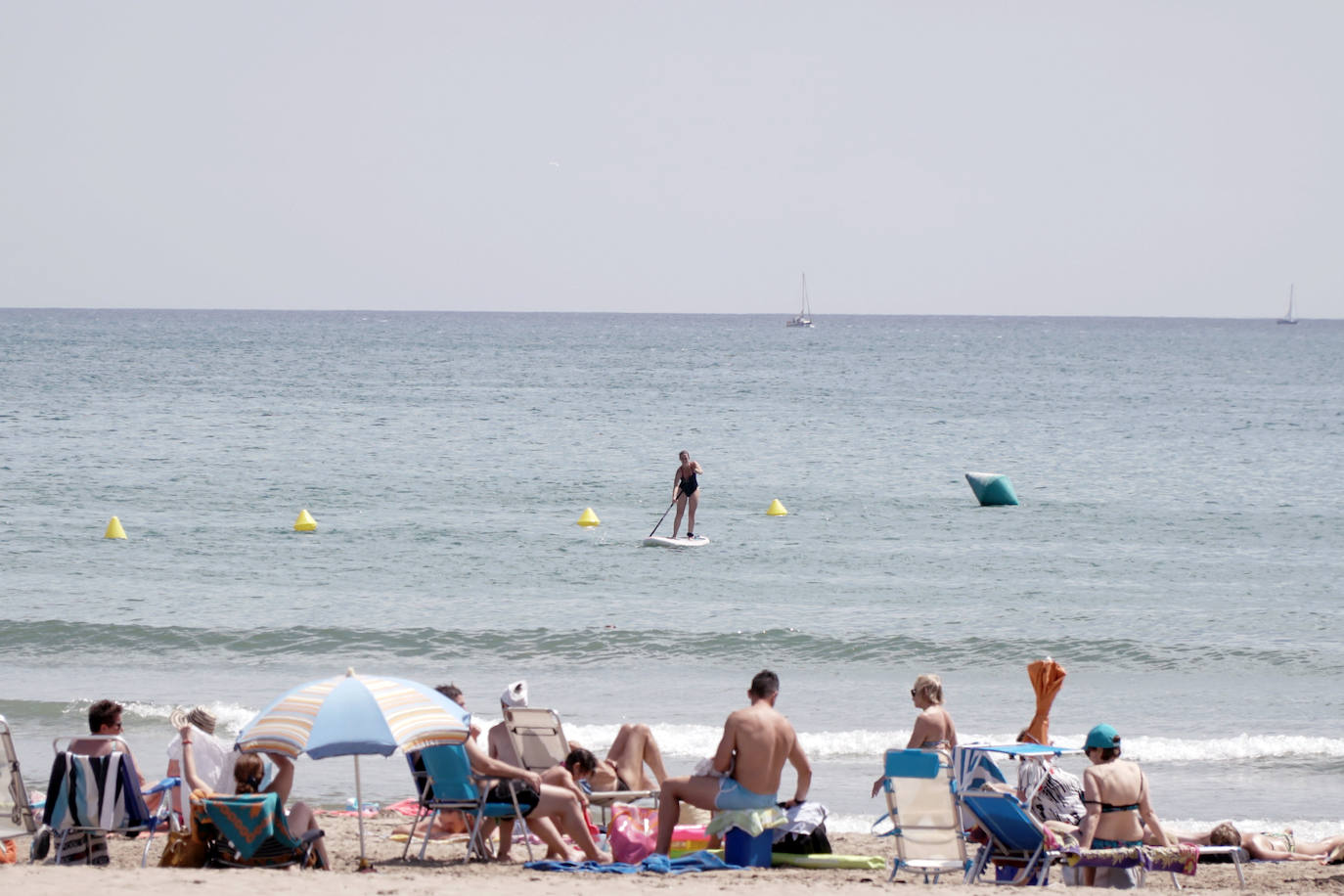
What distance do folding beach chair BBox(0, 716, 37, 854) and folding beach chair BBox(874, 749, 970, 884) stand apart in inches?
177

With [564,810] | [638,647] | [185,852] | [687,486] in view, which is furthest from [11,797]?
[687,486]

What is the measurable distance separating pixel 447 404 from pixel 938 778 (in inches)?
1986

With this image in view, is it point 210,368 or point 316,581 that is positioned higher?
point 210,368

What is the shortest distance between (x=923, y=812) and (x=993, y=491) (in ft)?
74.6

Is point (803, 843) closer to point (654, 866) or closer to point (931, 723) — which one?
point (654, 866)

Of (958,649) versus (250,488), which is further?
(250,488)

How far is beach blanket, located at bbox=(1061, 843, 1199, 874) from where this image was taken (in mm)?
7230

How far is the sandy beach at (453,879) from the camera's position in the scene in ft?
20.8

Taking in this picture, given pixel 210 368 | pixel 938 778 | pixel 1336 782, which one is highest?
pixel 210 368

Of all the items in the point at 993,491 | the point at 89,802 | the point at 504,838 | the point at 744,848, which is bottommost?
the point at 504,838

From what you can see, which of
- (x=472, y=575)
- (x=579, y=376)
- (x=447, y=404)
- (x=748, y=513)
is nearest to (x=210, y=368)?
(x=579, y=376)

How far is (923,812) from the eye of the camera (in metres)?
7.46

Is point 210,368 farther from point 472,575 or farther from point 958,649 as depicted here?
point 958,649

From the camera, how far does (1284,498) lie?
31.0 meters
